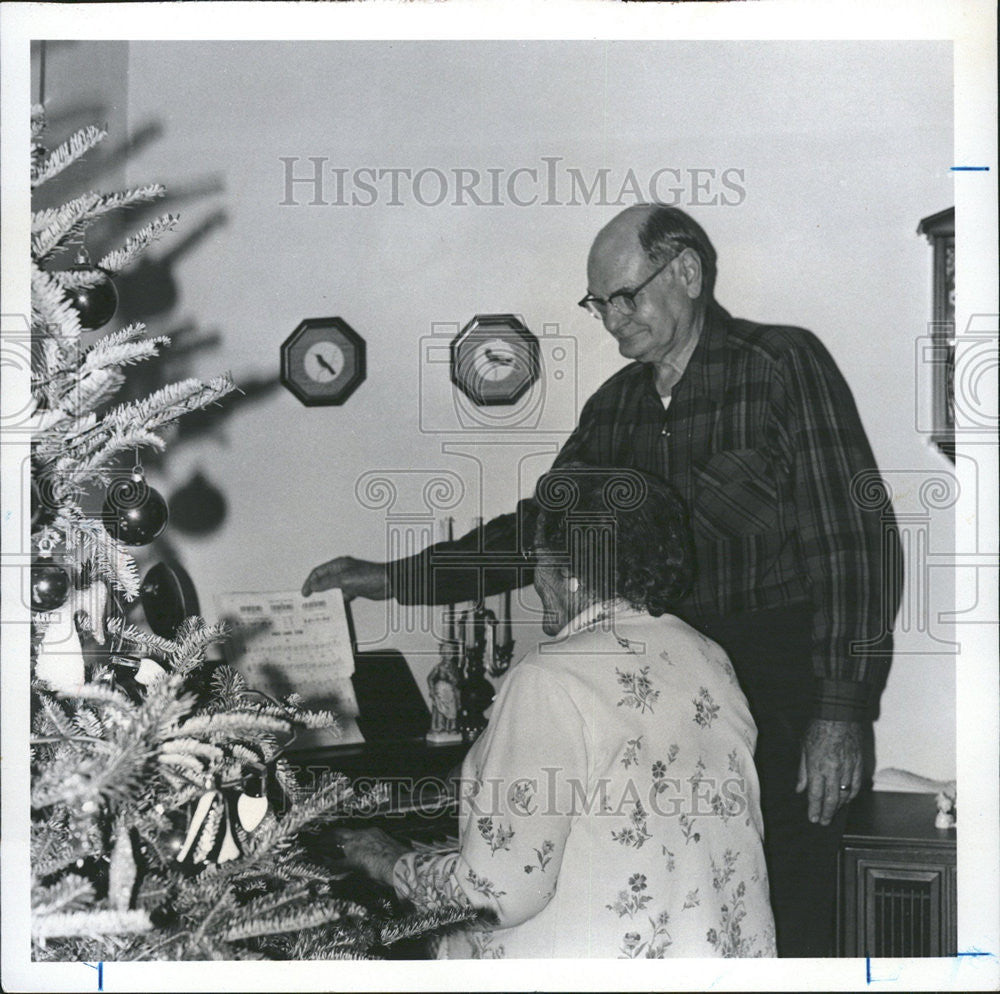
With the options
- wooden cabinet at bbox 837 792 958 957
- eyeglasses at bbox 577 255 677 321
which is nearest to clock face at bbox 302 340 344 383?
eyeglasses at bbox 577 255 677 321

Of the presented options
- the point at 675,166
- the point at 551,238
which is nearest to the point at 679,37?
the point at 675,166

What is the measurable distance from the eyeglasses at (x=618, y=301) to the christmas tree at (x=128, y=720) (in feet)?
2.64

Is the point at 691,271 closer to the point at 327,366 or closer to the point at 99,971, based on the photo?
the point at 327,366

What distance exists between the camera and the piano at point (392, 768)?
2.47m

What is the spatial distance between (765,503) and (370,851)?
44.5 inches

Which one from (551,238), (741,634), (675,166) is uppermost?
(675,166)

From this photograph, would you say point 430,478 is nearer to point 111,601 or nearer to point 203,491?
point 203,491

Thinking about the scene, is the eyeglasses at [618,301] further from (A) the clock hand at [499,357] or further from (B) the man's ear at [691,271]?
(A) the clock hand at [499,357]

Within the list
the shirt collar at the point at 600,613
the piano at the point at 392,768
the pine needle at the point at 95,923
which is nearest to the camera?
the pine needle at the point at 95,923

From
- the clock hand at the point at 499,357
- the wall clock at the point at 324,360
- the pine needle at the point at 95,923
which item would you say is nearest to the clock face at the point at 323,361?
the wall clock at the point at 324,360

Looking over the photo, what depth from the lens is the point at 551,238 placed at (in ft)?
8.26

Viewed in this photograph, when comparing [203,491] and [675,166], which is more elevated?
[675,166]

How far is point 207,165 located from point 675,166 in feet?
3.35

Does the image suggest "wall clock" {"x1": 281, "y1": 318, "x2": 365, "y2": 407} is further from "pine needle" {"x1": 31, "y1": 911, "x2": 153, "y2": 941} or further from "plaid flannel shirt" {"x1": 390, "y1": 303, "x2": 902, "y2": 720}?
"pine needle" {"x1": 31, "y1": 911, "x2": 153, "y2": 941}
